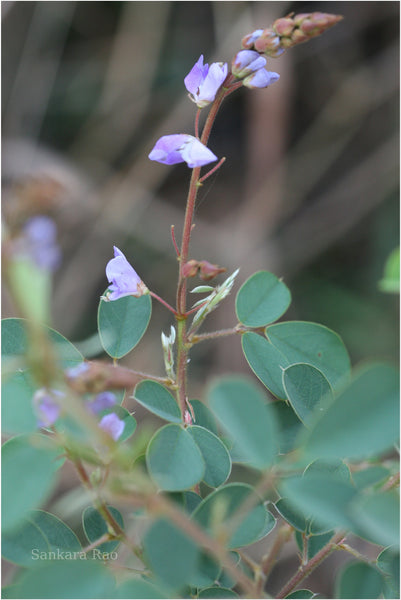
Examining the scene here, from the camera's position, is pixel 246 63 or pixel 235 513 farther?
pixel 246 63

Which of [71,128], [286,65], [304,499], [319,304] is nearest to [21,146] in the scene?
[71,128]

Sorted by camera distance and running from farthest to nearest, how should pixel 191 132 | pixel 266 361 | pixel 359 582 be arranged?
pixel 191 132
pixel 266 361
pixel 359 582

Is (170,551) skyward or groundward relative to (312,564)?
skyward

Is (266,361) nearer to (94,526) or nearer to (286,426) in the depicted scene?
(286,426)

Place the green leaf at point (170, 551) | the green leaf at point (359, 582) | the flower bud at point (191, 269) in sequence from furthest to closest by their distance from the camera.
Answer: the flower bud at point (191, 269), the green leaf at point (359, 582), the green leaf at point (170, 551)

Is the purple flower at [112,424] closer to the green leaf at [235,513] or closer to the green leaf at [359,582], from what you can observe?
the green leaf at [235,513]

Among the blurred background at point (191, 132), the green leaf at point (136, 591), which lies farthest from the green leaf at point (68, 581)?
the blurred background at point (191, 132)

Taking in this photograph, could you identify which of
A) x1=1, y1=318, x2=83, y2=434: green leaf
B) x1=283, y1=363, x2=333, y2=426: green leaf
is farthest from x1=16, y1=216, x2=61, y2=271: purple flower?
x1=283, y1=363, x2=333, y2=426: green leaf

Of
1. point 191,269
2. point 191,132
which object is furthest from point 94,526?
point 191,132
